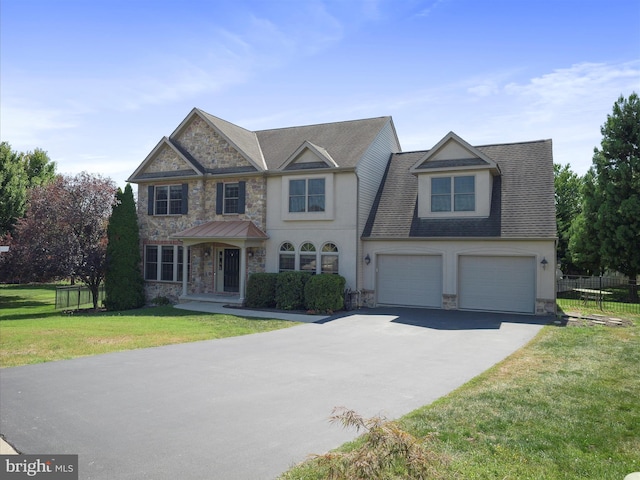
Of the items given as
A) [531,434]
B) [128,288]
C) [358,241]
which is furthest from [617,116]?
[128,288]

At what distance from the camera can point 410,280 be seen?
1962cm

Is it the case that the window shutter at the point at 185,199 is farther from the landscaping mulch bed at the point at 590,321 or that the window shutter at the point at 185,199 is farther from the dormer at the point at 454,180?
the landscaping mulch bed at the point at 590,321

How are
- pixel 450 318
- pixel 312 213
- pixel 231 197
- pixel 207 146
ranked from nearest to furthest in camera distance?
1. pixel 450 318
2. pixel 312 213
3. pixel 231 197
4. pixel 207 146

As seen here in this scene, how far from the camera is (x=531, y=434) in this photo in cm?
577

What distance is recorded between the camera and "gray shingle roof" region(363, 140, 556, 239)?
58.6 feet

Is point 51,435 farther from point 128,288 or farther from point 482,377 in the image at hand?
point 128,288

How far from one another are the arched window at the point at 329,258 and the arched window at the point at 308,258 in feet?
1.30

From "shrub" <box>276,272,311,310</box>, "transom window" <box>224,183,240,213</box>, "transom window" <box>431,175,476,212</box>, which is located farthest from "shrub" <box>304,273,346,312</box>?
"transom window" <box>224,183,240,213</box>

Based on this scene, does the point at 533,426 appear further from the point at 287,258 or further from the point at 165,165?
the point at 165,165

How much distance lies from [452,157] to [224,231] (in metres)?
10.5

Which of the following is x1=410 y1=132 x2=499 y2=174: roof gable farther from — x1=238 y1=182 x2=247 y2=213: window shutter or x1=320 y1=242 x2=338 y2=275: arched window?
x1=238 y1=182 x2=247 y2=213: window shutter

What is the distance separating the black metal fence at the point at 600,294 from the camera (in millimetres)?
20467

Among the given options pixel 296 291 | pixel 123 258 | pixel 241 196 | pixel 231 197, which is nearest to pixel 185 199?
pixel 231 197

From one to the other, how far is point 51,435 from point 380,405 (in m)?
4.57
